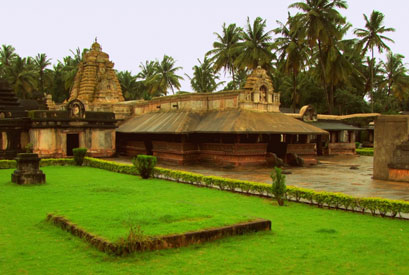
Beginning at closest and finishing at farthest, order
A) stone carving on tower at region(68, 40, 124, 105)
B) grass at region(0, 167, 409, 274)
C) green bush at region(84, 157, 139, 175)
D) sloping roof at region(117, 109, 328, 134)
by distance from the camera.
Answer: grass at region(0, 167, 409, 274), green bush at region(84, 157, 139, 175), sloping roof at region(117, 109, 328, 134), stone carving on tower at region(68, 40, 124, 105)

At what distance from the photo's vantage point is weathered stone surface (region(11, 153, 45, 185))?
15.4 metres

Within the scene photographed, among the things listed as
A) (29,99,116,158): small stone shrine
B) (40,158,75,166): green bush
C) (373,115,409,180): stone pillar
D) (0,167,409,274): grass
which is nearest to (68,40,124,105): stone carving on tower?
(29,99,116,158): small stone shrine

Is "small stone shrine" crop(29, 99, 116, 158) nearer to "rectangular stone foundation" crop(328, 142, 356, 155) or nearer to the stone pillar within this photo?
"rectangular stone foundation" crop(328, 142, 356, 155)

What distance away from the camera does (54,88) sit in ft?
199

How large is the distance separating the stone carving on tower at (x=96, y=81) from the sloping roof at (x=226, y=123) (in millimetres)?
8443

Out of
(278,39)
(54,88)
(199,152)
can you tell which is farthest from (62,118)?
(54,88)

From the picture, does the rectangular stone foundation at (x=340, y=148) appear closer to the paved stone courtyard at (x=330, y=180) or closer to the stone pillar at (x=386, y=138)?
the paved stone courtyard at (x=330, y=180)

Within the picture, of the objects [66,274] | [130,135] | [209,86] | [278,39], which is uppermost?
[278,39]

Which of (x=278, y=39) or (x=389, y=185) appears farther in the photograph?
(x=278, y=39)

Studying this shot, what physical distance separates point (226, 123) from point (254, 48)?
72.9 ft

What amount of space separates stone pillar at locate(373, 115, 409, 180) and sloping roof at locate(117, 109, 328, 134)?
17.7 feet

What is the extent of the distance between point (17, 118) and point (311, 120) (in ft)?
69.6

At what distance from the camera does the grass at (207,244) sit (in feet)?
20.2

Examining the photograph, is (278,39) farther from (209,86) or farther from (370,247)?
(370,247)
